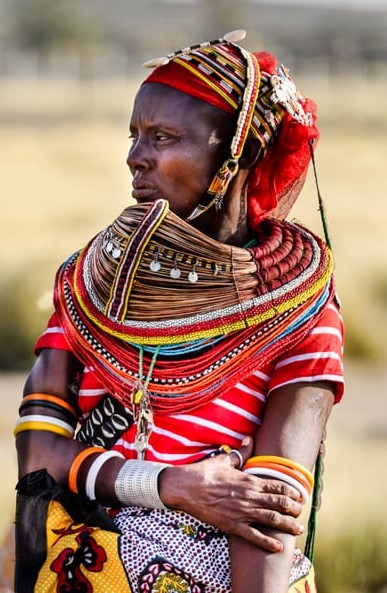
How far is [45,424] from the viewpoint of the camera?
3.29 m

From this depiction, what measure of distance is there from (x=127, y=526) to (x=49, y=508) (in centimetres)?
20

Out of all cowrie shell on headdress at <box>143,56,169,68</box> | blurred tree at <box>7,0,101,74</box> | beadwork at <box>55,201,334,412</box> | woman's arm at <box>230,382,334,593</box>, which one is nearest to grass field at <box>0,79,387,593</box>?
beadwork at <box>55,201,334,412</box>

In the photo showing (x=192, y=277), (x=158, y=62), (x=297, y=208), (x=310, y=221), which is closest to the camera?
(x=192, y=277)

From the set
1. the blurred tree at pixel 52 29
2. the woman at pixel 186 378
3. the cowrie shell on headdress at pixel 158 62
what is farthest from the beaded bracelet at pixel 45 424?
the blurred tree at pixel 52 29

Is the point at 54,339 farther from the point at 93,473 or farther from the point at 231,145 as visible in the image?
the point at 231,145

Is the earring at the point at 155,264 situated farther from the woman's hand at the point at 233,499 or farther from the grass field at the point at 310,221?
the grass field at the point at 310,221

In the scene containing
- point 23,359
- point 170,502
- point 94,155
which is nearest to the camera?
point 170,502

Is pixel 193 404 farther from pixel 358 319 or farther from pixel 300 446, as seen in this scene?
pixel 358 319

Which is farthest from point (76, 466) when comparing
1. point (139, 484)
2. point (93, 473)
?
point (139, 484)

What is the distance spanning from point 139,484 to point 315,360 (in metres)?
0.54

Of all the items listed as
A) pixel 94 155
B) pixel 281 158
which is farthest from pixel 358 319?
pixel 94 155

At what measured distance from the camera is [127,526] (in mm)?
3170

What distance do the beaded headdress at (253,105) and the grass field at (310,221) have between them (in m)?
0.82

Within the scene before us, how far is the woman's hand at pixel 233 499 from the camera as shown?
119 inches
